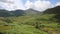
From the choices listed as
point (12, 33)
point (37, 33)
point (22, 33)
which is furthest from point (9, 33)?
point (37, 33)

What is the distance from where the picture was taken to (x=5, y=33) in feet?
242

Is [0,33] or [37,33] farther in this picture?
[37,33]

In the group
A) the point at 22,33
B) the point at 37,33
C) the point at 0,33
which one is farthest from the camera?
the point at 37,33

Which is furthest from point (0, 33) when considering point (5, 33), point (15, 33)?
point (15, 33)

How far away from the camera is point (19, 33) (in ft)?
253

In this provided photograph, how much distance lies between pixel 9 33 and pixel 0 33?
4326mm

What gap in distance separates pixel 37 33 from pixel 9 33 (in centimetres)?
1874

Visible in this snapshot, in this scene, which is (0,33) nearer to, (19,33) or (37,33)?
(19,33)

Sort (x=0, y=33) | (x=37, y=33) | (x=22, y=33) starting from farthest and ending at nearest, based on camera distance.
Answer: (x=37, y=33), (x=22, y=33), (x=0, y=33)

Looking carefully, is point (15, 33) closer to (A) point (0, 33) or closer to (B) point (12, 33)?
(B) point (12, 33)

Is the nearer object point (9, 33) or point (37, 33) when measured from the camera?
point (9, 33)

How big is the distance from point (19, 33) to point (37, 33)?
1357cm

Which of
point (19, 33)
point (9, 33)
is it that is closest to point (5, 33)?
point (9, 33)

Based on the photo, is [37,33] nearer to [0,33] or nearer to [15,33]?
[15,33]
